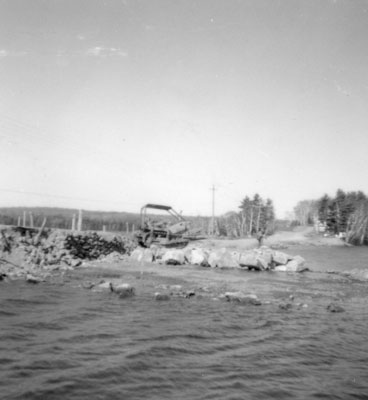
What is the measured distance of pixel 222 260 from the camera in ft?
78.2

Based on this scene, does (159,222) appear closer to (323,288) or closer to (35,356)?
(323,288)

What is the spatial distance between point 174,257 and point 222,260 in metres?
3.22

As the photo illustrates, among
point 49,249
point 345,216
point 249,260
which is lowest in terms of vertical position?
point 249,260

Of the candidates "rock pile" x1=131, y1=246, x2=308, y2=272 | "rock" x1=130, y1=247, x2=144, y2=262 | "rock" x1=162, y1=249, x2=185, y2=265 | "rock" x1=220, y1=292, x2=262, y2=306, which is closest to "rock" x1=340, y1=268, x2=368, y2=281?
"rock pile" x1=131, y1=246, x2=308, y2=272

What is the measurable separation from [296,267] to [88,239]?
1386 centimetres

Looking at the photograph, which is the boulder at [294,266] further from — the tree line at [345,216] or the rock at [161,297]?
the tree line at [345,216]

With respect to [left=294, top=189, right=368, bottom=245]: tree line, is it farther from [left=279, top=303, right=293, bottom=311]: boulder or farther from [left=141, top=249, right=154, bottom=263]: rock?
[left=279, top=303, right=293, bottom=311]: boulder

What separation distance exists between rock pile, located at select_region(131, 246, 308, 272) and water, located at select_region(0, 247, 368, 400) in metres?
10.6

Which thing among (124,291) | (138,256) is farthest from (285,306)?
(138,256)

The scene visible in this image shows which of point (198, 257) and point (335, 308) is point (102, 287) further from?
point (198, 257)

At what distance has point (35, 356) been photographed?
20.6 feet

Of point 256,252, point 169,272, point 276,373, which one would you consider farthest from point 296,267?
point 276,373

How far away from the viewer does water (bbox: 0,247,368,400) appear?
530 cm

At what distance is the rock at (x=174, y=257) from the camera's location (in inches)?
950
